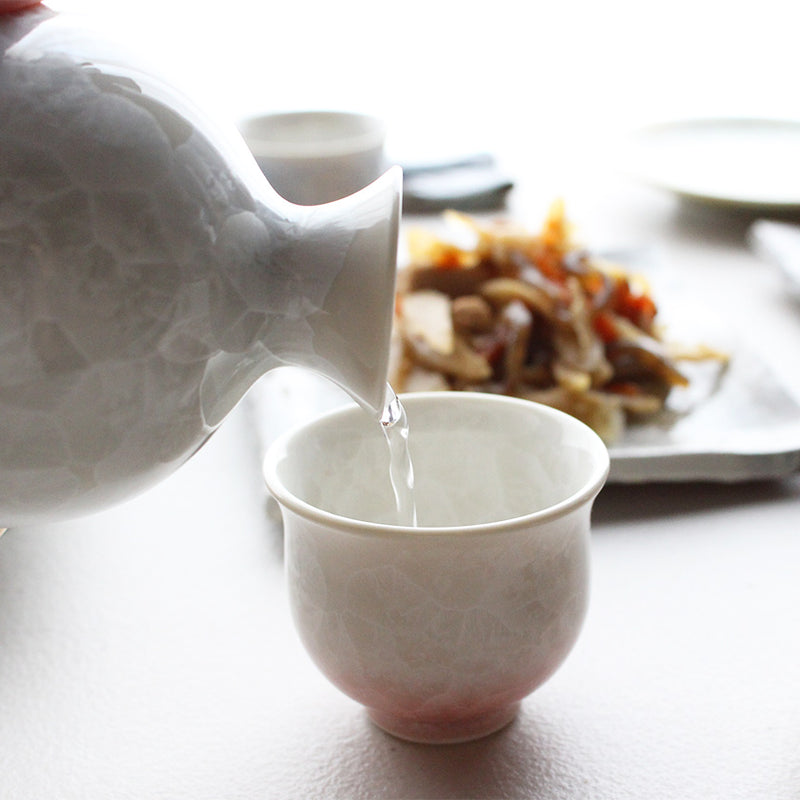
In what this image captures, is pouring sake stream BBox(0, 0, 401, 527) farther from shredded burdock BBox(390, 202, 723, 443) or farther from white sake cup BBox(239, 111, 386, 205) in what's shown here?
white sake cup BBox(239, 111, 386, 205)

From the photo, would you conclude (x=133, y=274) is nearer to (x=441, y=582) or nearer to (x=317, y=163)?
→ (x=441, y=582)

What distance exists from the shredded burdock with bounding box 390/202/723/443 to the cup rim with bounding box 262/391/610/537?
332mm

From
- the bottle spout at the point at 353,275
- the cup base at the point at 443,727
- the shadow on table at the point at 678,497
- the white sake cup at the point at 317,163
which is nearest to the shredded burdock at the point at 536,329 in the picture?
the shadow on table at the point at 678,497

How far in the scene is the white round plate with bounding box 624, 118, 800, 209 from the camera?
145cm

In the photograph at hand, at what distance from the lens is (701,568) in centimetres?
74

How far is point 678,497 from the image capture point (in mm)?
826

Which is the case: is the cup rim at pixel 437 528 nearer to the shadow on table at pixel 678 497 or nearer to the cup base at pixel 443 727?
the cup base at pixel 443 727

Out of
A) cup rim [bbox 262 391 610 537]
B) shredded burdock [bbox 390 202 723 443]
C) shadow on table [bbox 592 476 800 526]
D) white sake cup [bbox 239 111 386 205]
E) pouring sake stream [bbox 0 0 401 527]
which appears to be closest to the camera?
pouring sake stream [bbox 0 0 401 527]

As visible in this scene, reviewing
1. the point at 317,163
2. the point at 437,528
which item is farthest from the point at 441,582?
the point at 317,163

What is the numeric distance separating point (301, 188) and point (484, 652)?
877 mm

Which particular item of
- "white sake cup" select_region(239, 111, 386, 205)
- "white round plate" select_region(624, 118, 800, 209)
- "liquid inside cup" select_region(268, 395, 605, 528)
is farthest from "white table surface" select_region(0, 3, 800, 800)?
"white round plate" select_region(624, 118, 800, 209)

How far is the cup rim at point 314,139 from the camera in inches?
50.8

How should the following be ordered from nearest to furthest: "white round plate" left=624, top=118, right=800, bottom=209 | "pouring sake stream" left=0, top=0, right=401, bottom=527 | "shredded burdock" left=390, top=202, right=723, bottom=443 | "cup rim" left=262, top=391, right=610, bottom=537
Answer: "pouring sake stream" left=0, top=0, right=401, bottom=527 < "cup rim" left=262, top=391, right=610, bottom=537 < "shredded burdock" left=390, top=202, right=723, bottom=443 < "white round plate" left=624, top=118, right=800, bottom=209

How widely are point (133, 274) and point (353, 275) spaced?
8cm
